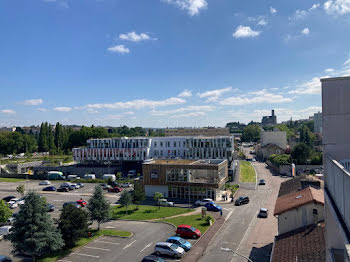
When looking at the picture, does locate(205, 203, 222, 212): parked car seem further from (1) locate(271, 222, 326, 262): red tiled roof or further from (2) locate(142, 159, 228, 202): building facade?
(1) locate(271, 222, 326, 262): red tiled roof

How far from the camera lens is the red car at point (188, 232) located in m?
25.6

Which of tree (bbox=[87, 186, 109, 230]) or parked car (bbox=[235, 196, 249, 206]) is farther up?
tree (bbox=[87, 186, 109, 230])

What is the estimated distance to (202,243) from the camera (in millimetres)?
24344

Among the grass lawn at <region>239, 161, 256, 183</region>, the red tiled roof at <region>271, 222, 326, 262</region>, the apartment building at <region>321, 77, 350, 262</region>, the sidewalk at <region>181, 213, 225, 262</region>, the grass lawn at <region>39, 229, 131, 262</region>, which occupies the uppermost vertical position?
the apartment building at <region>321, 77, 350, 262</region>

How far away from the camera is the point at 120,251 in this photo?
23016 mm

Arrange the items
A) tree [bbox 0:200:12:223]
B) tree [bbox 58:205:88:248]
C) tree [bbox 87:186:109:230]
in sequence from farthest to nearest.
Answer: tree [bbox 0:200:12:223] < tree [bbox 87:186:109:230] < tree [bbox 58:205:88:248]

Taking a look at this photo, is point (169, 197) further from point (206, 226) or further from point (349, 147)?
point (349, 147)

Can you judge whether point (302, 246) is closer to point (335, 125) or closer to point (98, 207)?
point (335, 125)

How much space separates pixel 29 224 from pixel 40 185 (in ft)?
129

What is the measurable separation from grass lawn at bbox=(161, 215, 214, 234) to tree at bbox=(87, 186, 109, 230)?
706 centimetres

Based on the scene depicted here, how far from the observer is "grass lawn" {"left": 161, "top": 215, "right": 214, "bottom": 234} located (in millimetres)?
28170

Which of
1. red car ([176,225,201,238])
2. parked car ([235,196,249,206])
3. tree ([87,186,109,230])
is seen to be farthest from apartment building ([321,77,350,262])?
parked car ([235,196,249,206])

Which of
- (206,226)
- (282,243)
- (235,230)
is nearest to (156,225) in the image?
(206,226)

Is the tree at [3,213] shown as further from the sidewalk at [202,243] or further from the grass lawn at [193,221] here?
the sidewalk at [202,243]
